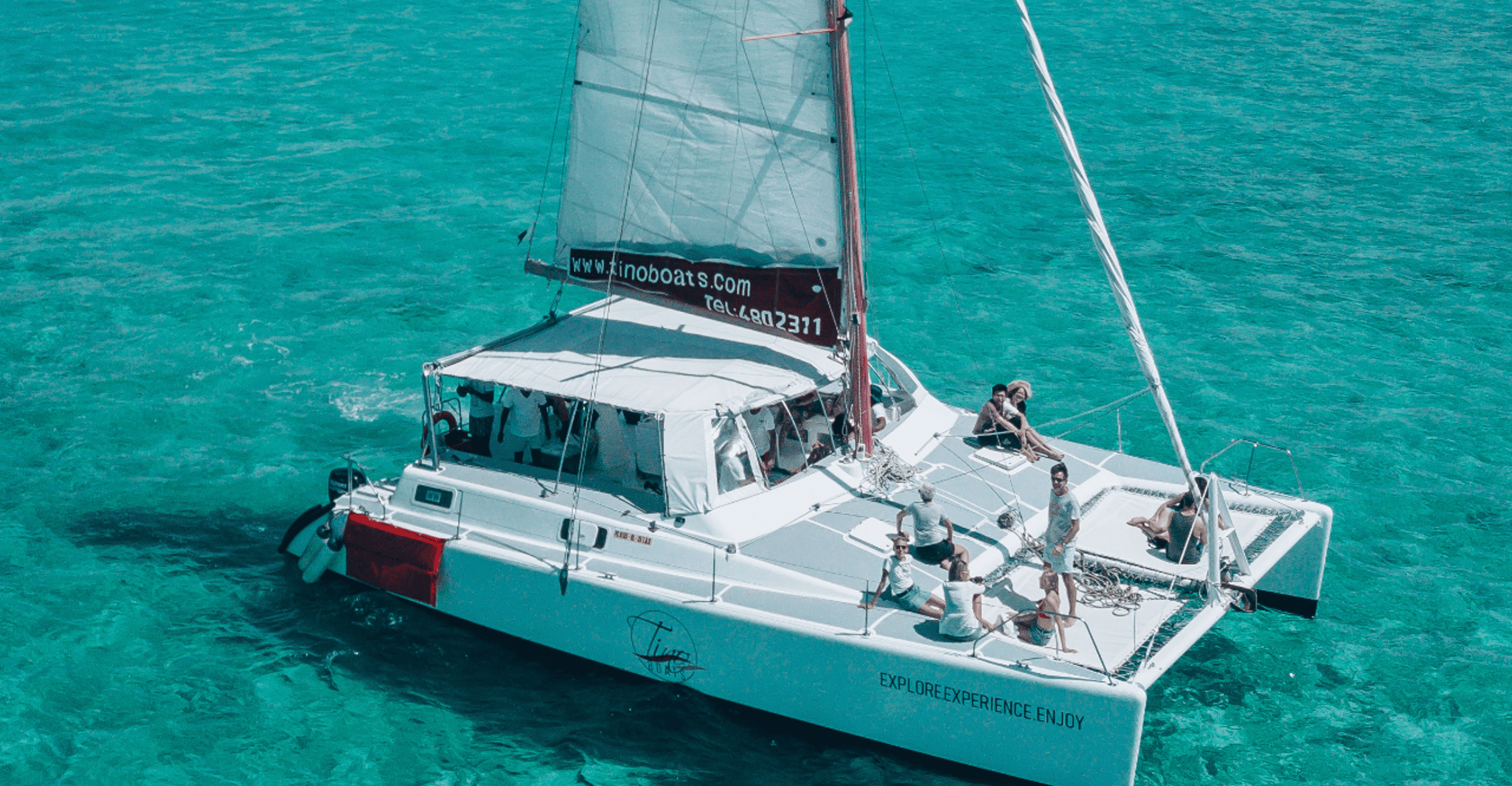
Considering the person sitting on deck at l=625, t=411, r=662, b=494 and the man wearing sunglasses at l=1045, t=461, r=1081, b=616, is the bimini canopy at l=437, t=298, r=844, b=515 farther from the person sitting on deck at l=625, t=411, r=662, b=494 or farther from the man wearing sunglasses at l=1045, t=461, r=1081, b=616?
the man wearing sunglasses at l=1045, t=461, r=1081, b=616

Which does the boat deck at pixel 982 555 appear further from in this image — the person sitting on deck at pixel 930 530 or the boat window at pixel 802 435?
the boat window at pixel 802 435

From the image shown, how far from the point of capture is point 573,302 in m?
25.6

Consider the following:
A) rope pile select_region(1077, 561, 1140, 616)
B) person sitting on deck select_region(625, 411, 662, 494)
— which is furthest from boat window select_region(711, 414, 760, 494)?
rope pile select_region(1077, 561, 1140, 616)

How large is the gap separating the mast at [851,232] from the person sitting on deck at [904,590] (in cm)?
245

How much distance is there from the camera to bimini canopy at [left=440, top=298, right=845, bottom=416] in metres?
14.3

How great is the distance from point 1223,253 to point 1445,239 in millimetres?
5051

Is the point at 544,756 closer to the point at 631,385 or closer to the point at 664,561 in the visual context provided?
the point at 664,561

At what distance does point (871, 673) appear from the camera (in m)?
12.4

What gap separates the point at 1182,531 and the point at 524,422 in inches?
306

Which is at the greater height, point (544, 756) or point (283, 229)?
point (283, 229)

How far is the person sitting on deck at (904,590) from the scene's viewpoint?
1267cm

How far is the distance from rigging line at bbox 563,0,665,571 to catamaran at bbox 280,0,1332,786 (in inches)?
1.6

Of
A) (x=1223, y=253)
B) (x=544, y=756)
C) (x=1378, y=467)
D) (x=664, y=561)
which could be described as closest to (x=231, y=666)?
(x=544, y=756)

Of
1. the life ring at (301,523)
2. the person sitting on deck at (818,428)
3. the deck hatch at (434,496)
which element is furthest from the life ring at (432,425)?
the person sitting on deck at (818,428)
